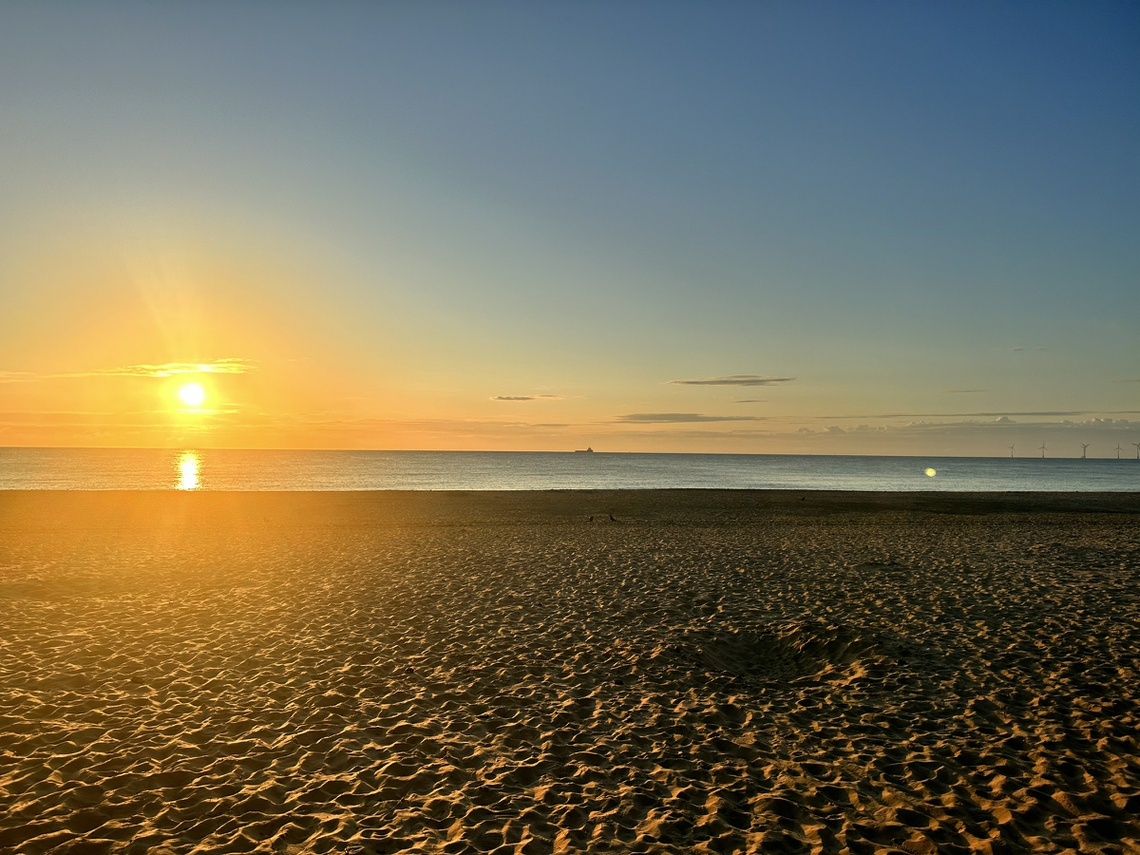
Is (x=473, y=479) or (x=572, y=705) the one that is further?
(x=473, y=479)

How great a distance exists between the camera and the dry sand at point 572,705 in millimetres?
6078

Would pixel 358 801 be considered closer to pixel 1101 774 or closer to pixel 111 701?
pixel 111 701

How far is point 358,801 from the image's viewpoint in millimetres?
6477

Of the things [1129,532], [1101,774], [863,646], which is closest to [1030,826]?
[1101,774]

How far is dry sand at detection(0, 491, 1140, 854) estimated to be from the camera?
239 inches

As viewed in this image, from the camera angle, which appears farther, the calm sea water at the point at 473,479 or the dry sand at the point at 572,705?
the calm sea water at the point at 473,479

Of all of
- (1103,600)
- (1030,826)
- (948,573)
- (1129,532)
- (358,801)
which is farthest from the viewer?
(1129,532)

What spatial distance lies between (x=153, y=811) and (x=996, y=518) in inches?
1431

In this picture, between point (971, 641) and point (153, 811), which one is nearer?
point (153, 811)

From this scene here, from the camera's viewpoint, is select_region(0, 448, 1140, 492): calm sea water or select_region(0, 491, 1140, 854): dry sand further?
select_region(0, 448, 1140, 492): calm sea water

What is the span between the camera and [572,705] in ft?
29.2

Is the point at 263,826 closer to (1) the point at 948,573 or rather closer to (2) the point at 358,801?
(2) the point at 358,801

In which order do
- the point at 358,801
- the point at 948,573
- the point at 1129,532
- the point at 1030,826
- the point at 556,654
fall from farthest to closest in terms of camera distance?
the point at 1129,532 → the point at 948,573 → the point at 556,654 → the point at 358,801 → the point at 1030,826

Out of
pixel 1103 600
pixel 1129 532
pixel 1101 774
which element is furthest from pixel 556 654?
pixel 1129 532
